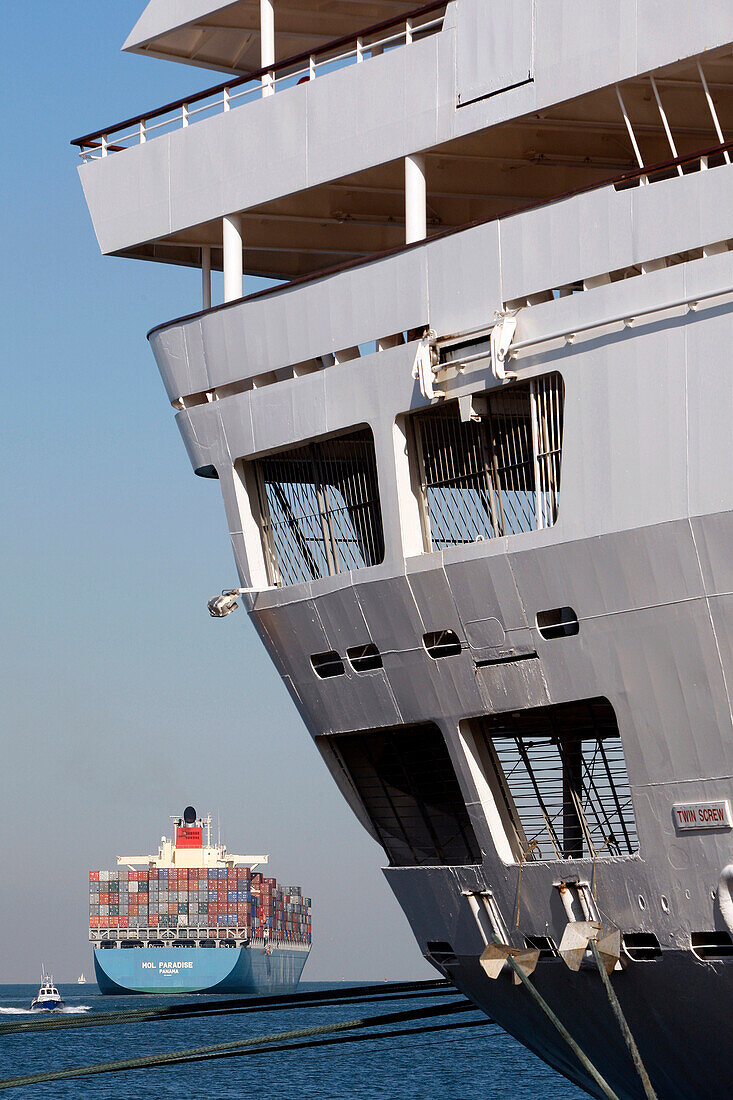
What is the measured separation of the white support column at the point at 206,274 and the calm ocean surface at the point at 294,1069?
128 feet

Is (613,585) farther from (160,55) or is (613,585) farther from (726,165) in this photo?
(160,55)

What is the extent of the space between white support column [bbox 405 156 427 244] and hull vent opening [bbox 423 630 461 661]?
346 cm

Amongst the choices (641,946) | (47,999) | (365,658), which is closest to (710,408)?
(641,946)

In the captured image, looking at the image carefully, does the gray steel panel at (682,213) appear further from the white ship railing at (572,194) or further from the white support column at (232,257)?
the white support column at (232,257)

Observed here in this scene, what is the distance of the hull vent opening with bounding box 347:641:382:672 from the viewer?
15.5 m

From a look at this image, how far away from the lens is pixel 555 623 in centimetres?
1400

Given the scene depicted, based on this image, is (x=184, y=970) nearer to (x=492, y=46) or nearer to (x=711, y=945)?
(x=711, y=945)

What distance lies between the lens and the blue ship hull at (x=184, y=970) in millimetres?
148625

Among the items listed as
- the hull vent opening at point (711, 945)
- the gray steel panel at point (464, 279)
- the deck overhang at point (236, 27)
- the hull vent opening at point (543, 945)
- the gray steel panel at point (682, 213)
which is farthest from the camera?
the deck overhang at point (236, 27)

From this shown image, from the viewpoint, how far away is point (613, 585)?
13.3 metres

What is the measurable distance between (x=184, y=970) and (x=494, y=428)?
466 ft

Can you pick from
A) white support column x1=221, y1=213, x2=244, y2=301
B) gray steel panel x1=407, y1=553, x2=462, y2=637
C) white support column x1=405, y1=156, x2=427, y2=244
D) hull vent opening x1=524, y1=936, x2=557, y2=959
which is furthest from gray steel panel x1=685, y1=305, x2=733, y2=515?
white support column x1=221, y1=213, x2=244, y2=301

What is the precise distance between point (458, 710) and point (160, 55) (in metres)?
7.83

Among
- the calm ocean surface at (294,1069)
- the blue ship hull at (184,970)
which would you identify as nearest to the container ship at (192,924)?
the blue ship hull at (184,970)
